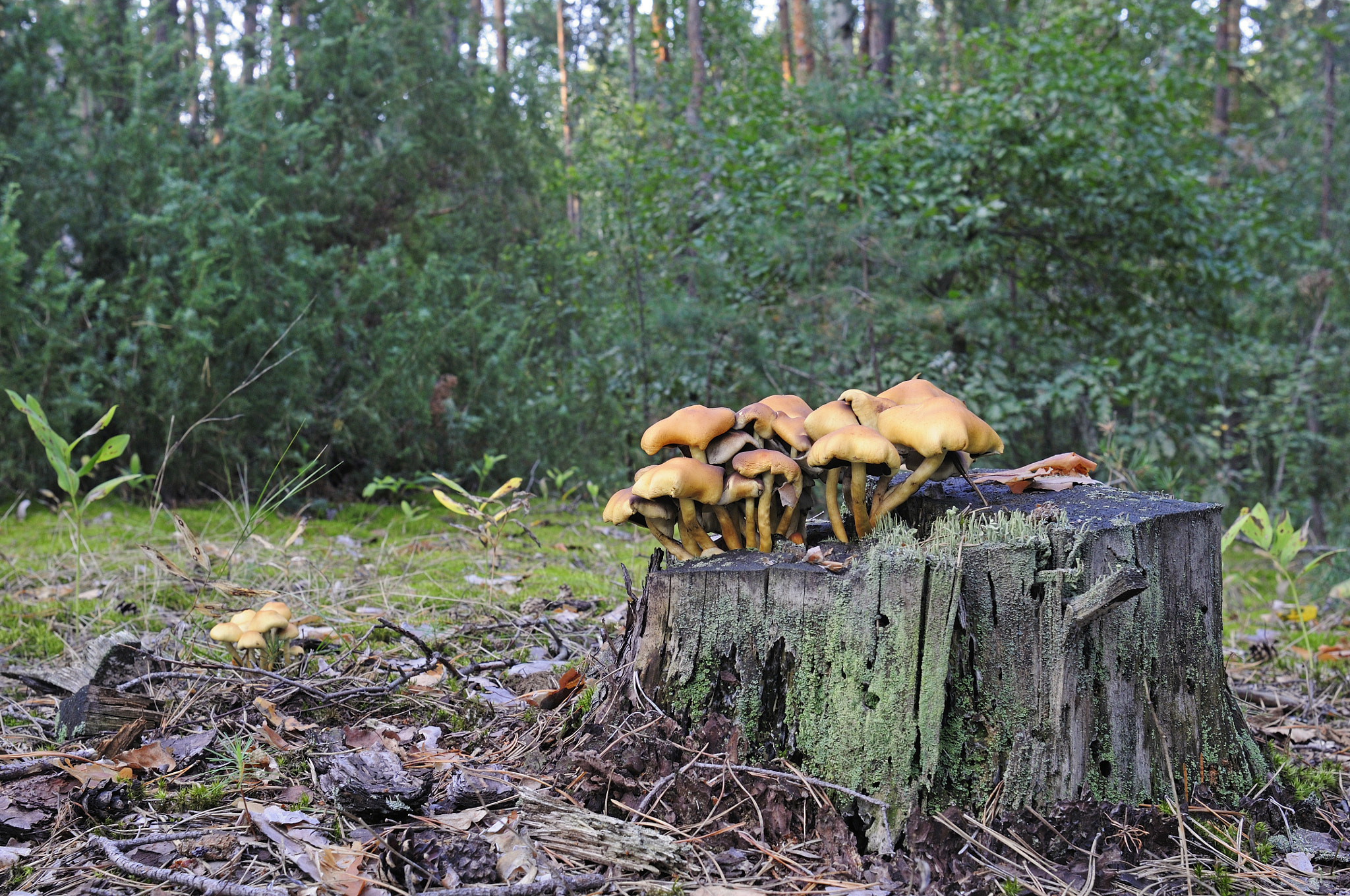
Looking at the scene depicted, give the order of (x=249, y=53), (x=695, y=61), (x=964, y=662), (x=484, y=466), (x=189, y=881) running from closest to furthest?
(x=189, y=881) → (x=964, y=662) → (x=484, y=466) → (x=249, y=53) → (x=695, y=61)

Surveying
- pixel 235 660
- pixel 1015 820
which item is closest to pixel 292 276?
pixel 235 660

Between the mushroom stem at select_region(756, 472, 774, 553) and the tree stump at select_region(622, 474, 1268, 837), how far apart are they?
0.11 m

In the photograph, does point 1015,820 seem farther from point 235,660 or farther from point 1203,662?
point 235,660

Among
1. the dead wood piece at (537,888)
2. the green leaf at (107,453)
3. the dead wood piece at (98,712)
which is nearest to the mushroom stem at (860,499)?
the dead wood piece at (537,888)

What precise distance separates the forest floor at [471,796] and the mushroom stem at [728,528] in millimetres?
299

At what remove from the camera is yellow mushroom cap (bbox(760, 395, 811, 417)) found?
228cm

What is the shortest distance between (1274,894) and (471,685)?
2087mm

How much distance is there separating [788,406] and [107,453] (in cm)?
246

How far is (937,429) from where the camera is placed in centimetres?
189

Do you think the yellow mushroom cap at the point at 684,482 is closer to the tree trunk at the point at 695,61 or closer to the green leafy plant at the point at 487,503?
the green leafy plant at the point at 487,503

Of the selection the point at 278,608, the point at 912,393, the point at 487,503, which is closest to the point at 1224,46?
the point at 487,503

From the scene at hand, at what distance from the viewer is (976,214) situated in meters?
6.16

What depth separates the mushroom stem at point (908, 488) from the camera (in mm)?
2045

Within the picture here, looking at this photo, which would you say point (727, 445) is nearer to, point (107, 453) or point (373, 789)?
point (373, 789)
